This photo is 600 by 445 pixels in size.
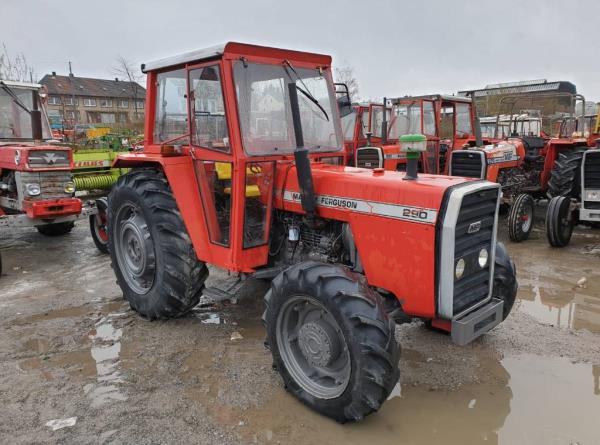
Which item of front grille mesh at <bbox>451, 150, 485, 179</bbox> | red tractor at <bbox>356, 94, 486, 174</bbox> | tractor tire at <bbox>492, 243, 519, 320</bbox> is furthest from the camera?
red tractor at <bbox>356, 94, 486, 174</bbox>

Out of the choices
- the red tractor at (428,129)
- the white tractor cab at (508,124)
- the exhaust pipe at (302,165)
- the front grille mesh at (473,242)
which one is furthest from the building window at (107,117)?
the front grille mesh at (473,242)

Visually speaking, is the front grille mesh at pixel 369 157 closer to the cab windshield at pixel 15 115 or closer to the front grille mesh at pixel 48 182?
the front grille mesh at pixel 48 182

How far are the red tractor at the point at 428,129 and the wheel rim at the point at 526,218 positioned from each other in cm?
218

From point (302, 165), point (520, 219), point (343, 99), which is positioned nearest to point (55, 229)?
point (343, 99)

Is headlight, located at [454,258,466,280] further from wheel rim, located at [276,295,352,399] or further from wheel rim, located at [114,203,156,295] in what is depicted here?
wheel rim, located at [114,203,156,295]

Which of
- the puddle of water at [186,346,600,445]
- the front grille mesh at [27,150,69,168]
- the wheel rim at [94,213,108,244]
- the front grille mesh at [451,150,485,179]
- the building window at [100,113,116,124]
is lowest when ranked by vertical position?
the puddle of water at [186,346,600,445]

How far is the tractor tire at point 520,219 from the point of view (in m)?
7.59

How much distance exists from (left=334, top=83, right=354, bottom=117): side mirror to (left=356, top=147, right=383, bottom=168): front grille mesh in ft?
18.3

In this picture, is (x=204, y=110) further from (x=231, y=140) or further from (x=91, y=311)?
(x=91, y=311)

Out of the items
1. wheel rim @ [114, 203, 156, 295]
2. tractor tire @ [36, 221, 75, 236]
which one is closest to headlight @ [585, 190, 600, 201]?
wheel rim @ [114, 203, 156, 295]

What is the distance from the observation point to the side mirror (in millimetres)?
4031

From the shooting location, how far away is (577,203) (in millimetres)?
7523

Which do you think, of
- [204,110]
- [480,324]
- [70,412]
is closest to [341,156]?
[204,110]

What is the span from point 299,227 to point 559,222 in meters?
5.04
